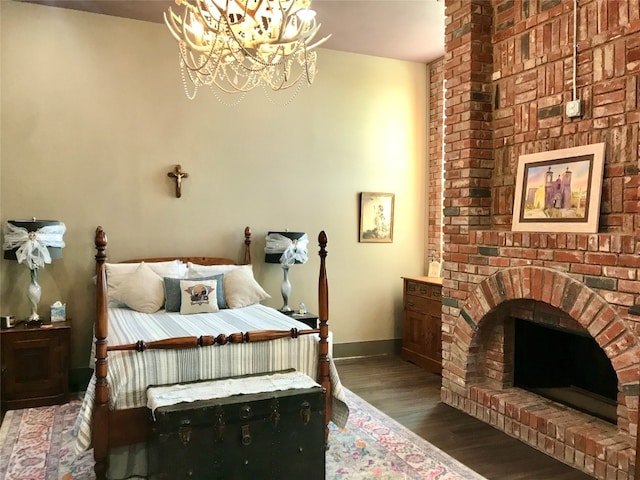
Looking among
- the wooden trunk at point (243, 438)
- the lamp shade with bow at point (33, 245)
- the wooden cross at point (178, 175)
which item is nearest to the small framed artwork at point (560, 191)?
the wooden trunk at point (243, 438)

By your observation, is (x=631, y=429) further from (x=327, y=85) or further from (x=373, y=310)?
(x=327, y=85)

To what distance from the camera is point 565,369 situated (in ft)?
12.7

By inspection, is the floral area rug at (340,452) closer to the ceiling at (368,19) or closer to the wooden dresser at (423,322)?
the wooden dresser at (423,322)

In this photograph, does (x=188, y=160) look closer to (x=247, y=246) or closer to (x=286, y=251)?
(x=247, y=246)

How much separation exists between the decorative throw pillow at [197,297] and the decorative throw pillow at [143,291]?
23cm

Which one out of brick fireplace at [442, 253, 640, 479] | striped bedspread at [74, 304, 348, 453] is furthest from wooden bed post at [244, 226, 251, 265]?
brick fireplace at [442, 253, 640, 479]

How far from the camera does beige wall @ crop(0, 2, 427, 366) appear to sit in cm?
444

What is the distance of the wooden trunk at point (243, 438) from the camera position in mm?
2572

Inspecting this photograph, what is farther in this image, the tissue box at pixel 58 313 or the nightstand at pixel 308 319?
the nightstand at pixel 308 319

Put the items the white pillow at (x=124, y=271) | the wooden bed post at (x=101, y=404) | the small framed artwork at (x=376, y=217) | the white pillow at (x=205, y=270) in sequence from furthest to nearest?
1. the small framed artwork at (x=376, y=217)
2. the white pillow at (x=205, y=270)
3. the white pillow at (x=124, y=271)
4. the wooden bed post at (x=101, y=404)

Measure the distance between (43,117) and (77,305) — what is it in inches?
65.0

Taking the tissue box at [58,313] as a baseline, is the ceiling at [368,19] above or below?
above

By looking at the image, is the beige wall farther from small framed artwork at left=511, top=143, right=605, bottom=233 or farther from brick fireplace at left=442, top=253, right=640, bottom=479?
small framed artwork at left=511, top=143, right=605, bottom=233

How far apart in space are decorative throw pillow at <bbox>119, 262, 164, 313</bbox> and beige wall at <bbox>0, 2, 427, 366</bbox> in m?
0.49
